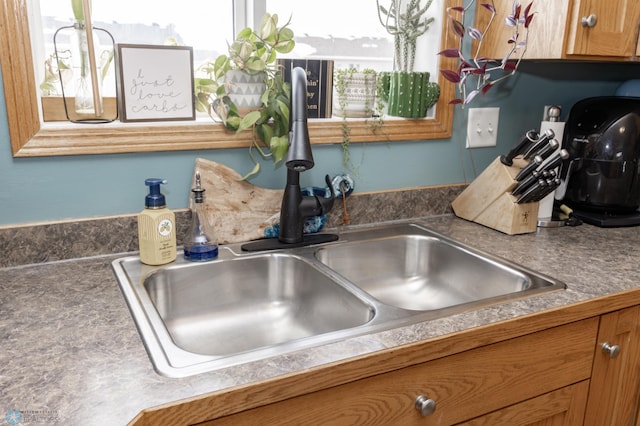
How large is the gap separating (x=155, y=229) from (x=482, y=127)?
1.02 metres

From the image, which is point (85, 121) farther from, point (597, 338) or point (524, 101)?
point (524, 101)

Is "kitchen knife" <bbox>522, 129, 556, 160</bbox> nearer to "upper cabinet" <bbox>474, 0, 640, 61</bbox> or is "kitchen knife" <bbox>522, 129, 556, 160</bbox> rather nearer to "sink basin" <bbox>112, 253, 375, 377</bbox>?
"upper cabinet" <bbox>474, 0, 640, 61</bbox>

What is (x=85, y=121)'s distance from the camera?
3.90 feet

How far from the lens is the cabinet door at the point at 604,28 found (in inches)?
50.4

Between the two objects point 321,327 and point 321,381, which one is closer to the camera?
point 321,381

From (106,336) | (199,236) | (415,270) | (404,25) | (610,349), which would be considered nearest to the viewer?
(106,336)

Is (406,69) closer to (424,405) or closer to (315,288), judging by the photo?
(315,288)

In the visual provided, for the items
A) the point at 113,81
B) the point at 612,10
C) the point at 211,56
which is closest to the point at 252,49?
the point at 211,56

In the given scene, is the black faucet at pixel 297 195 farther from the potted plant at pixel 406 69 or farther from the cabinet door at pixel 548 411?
the cabinet door at pixel 548 411

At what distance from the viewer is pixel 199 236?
119 cm

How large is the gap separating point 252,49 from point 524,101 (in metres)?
0.91

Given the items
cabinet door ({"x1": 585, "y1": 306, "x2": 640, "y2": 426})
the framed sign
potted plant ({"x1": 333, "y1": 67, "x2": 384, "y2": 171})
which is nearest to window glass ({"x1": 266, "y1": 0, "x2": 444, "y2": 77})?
potted plant ({"x1": 333, "y1": 67, "x2": 384, "y2": 171})

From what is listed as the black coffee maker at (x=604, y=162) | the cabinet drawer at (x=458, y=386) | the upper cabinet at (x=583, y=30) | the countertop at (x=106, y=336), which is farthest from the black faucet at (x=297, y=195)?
the black coffee maker at (x=604, y=162)

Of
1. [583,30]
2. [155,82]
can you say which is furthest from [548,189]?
[155,82]
